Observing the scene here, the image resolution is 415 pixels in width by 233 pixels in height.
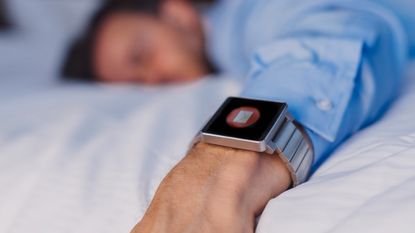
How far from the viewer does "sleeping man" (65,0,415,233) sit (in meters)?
0.48

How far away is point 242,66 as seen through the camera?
1.04 meters

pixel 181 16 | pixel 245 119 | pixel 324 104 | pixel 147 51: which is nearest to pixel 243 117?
pixel 245 119

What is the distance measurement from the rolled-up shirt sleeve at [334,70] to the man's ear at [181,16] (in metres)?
0.52

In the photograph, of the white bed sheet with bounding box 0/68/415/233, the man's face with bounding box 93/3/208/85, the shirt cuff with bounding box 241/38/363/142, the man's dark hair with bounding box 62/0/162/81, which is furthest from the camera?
the man's dark hair with bounding box 62/0/162/81

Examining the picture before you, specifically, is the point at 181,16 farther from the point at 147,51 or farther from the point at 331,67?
the point at 331,67

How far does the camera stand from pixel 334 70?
627mm

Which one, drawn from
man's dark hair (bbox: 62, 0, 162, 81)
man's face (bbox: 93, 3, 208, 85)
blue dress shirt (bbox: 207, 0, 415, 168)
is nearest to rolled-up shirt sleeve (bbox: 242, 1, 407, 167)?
blue dress shirt (bbox: 207, 0, 415, 168)

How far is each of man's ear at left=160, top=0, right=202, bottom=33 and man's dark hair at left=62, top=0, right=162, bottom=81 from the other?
2 centimetres

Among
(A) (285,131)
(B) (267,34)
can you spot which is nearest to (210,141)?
(A) (285,131)

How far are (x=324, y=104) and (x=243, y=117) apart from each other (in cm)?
12

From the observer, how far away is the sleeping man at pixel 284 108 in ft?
1.58

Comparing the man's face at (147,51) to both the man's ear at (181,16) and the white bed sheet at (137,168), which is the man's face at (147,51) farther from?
the white bed sheet at (137,168)

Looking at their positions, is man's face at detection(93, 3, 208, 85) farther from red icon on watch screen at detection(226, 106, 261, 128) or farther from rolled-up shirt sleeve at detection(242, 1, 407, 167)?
red icon on watch screen at detection(226, 106, 261, 128)

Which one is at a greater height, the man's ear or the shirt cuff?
the shirt cuff
